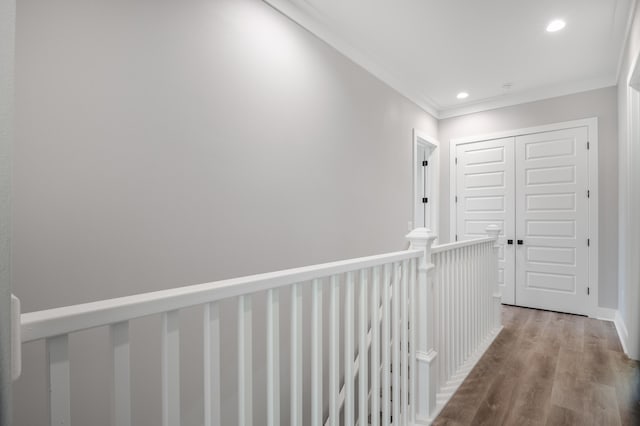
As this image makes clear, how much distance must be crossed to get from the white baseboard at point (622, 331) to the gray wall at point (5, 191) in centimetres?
381

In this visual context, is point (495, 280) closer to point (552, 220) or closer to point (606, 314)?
point (552, 220)

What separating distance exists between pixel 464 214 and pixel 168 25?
4.16 meters

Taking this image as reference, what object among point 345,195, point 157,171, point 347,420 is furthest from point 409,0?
point 347,420

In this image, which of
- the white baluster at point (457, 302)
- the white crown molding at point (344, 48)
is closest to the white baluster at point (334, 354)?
the white baluster at point (457, 302)

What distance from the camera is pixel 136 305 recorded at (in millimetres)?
674

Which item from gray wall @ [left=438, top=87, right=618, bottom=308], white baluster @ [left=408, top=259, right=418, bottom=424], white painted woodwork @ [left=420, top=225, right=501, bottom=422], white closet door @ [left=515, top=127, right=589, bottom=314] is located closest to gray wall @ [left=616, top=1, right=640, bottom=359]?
gray wall @ [left=438, top=87, right=618, bottom=308]

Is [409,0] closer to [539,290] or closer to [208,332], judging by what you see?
[208,332]

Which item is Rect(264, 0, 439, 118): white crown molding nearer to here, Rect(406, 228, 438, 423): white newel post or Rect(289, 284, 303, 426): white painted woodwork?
Rect(406, 228, 438, 423): white newel post

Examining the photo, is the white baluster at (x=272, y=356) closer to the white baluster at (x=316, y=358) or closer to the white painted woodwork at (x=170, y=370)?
the white baluster at (x=316, y=358)

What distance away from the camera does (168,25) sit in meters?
1.67

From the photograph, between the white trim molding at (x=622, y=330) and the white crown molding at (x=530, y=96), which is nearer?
the white trim molding at (x=622, y=330)

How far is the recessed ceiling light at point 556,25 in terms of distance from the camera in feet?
8.41

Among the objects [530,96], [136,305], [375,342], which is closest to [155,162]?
[136,305]

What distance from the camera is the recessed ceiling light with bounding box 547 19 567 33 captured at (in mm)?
2562
